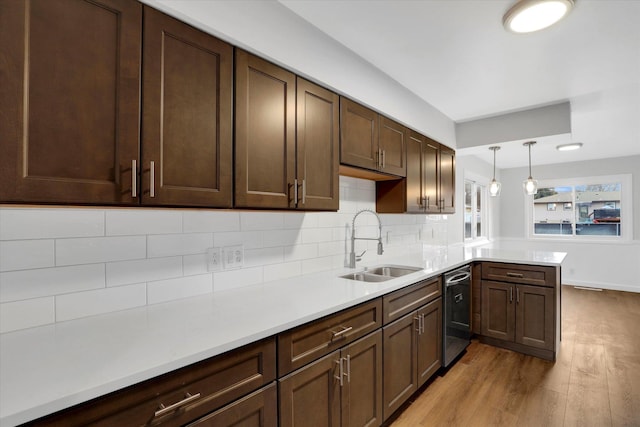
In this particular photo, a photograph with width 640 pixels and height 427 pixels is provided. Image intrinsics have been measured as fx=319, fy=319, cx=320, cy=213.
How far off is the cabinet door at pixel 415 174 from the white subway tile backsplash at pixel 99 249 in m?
2.18

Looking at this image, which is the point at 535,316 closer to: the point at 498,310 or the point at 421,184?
the point at 498,310

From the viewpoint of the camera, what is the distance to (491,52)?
7.45 ft

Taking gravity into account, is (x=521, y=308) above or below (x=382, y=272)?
below

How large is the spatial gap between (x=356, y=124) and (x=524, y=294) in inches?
91.7

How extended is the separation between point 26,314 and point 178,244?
60cm

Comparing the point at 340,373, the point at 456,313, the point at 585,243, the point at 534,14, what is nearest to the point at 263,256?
the point at 340,373

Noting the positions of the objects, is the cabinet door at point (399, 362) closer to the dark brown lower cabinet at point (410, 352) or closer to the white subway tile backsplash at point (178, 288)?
the dark brown lower cabinet at point (410, 352)

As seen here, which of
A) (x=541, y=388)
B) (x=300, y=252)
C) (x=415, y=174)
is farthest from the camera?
(x=415, y=174)

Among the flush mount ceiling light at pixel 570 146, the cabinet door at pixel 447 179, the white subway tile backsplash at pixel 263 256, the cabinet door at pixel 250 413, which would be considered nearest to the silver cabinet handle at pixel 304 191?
the white subway tile backsplash at pixel 263 256

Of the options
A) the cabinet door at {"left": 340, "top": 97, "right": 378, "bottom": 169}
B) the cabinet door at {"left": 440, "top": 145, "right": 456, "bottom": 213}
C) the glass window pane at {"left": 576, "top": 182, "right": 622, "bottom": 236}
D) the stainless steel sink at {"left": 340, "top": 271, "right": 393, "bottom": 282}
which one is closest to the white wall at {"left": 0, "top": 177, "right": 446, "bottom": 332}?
the stainless steel sink at {"left": 340, "top": 271, "right": 393, "bottom": 282}

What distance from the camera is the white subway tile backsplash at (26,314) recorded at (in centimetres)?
112

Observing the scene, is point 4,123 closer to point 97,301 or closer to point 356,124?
point 97,301

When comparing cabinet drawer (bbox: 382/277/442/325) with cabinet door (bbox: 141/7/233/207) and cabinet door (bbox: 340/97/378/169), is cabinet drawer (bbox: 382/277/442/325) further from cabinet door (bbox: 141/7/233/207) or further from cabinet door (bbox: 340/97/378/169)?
cabinet door (bbox: 141/7/233/207)

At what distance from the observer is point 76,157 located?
104cm
